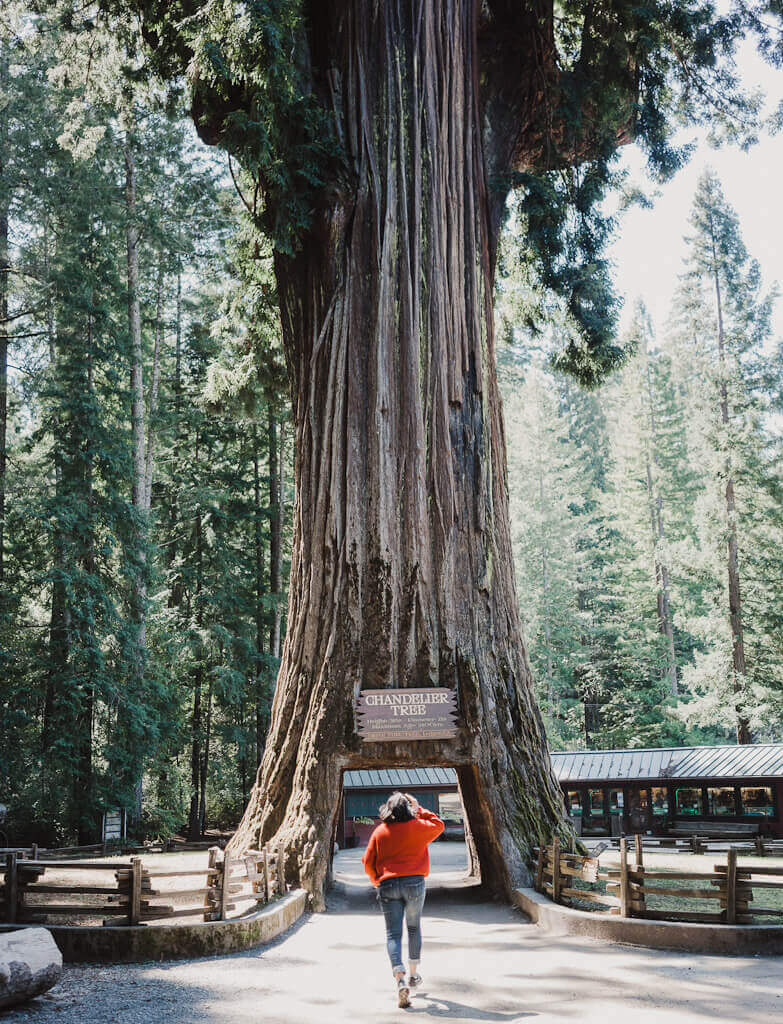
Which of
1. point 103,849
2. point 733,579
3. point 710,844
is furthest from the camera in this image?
point 733,579

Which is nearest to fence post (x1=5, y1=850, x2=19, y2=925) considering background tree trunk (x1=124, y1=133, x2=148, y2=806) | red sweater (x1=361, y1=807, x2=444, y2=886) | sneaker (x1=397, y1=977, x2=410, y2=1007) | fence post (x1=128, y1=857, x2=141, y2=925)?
fence post (x1=128, y1=857, x2=141, y2=925)

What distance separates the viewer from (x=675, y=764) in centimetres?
2072

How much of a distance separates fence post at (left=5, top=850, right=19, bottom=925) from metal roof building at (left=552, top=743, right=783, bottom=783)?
15023 millimetres

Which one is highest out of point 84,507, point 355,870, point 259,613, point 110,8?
point 110,8

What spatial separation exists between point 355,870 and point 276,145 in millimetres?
11216

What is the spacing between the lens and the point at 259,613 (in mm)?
26984

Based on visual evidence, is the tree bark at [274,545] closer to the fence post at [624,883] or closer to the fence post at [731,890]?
the fence post at [624,883]

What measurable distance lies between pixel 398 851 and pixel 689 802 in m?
16.7

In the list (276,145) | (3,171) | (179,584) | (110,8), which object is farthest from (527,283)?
(179,584)

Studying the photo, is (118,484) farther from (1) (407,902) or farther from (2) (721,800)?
(1) (407,902)

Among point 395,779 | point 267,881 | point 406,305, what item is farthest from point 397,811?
point 395,779

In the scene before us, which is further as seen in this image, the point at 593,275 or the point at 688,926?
the point at 593,275

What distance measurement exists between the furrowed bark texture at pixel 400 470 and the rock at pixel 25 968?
158 inches

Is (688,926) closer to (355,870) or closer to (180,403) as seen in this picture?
(355,870)
